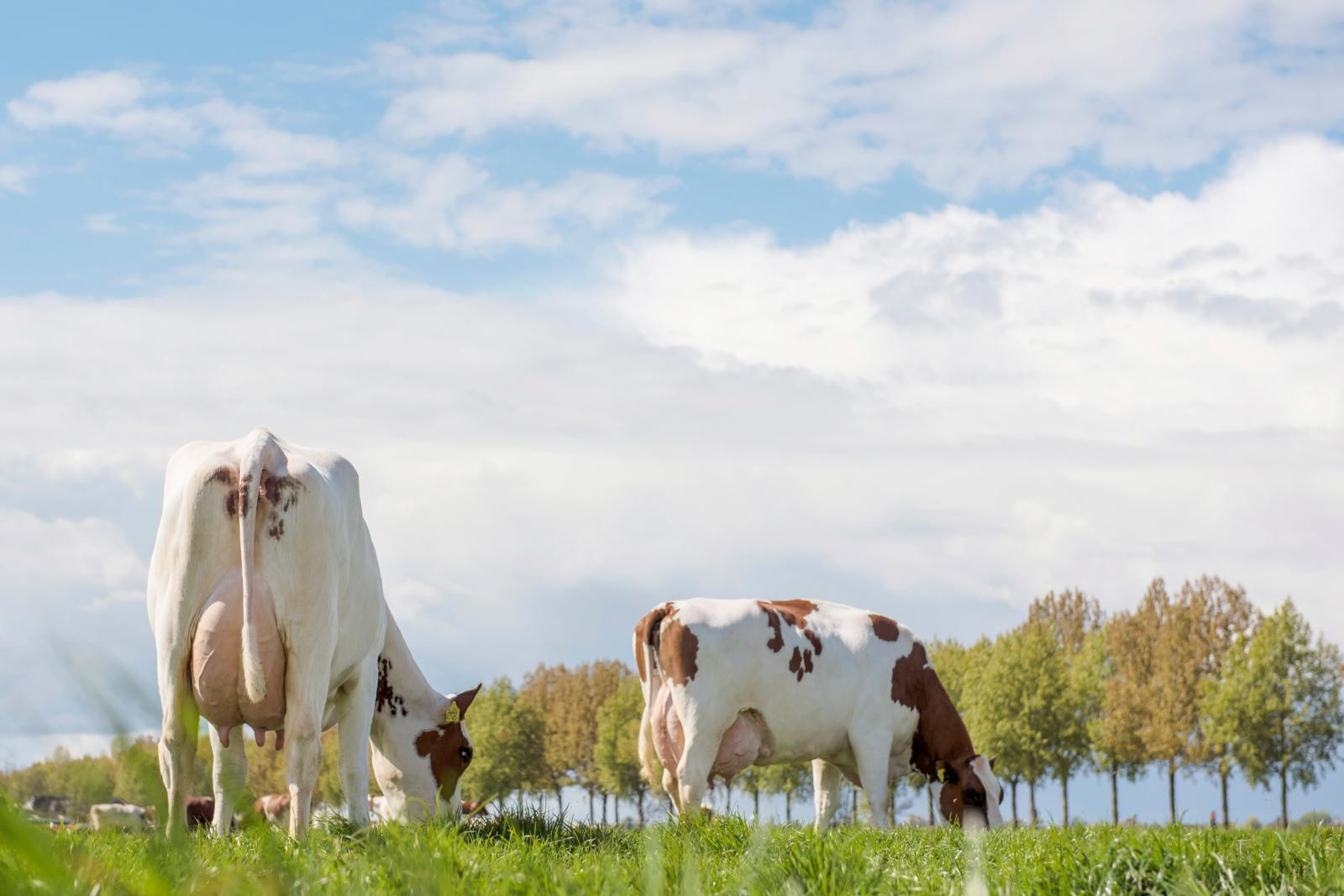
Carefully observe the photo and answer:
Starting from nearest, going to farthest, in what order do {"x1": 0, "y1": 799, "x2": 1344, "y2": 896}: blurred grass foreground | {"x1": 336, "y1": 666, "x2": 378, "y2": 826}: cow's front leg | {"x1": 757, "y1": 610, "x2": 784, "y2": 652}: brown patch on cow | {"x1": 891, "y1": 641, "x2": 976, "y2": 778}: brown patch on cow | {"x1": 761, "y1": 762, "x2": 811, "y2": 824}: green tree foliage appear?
{"x1": 0, "y1": 799, "x2": 1344, "y2": 896}: blurred grass foreground < {"x1": 336, "y1": 666, "x2": 378, "y2": 826}: cow's front leg < {"x1": 757, "y1": 610, "x2": 784, "y2": 652}: brown patch on cow < {"x1": 891, "y1": 641, "x2": 976, "y2": 778}: brown patch on cow < {"x1": 761, "y1": 762, "x2": 811, "y2": 824}: green tree foliage

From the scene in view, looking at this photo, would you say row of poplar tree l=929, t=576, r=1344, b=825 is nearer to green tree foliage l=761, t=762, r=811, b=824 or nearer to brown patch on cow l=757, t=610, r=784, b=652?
green tree foliage l=761, t=762, r=811, b=824

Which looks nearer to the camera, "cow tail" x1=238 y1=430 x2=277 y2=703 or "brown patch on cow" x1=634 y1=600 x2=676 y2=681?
"cow tail" x1=238 y1=430 x2=277 y2=703

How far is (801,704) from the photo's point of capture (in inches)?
634

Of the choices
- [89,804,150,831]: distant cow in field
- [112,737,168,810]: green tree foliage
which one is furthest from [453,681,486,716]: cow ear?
[112,737,168,810]: green tree foliage

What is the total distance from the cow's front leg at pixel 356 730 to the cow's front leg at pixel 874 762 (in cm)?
789

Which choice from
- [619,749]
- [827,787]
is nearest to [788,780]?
[619,749]

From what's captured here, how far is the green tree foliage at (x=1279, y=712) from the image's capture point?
153 ft

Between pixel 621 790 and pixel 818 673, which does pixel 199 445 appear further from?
pixel 621 790

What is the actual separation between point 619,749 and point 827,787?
44.3 meters

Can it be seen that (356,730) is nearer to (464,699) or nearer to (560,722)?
(464,699)

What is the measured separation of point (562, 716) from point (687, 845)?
6560 centimetres

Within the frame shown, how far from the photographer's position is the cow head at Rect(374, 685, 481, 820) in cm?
1240

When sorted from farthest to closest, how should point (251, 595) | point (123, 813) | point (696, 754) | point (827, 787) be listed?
1. point (827, 787)
2. point (696, 754)
3. point (251, 595)
4. point (123, 813)

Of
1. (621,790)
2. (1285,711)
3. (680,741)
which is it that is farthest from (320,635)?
(621,790)
